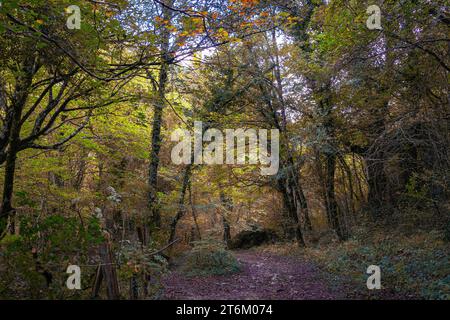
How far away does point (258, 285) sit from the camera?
316 inches

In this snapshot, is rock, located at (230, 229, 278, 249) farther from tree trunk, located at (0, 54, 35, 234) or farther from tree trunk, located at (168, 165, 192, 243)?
tree trunk, located at (0, 54, 35, 234)

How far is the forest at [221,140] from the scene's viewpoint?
482cm

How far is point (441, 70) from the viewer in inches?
286


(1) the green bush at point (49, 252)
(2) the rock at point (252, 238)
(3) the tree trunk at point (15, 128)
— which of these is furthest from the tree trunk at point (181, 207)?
(2) the rock at point (252, 238)

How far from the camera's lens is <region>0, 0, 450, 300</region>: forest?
4816mm

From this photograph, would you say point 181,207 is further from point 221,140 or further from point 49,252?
point 49,252

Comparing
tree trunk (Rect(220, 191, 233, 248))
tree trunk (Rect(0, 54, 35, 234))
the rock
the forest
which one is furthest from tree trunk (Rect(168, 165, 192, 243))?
the rock

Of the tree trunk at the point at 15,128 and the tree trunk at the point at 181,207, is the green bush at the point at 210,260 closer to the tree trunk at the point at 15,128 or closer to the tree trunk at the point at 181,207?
the tree trunk at the point at 181,207

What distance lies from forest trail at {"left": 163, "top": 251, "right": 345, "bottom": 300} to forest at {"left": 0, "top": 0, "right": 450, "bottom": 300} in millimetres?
73

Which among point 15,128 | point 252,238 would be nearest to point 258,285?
point 15,128

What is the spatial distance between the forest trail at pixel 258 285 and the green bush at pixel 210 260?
37 centimetres
